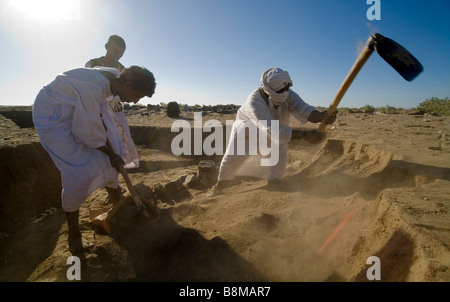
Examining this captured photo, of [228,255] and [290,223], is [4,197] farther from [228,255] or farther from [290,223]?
[290,223]

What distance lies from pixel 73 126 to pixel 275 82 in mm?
2554

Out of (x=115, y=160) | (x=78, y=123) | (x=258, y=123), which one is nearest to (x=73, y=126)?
(x=78, y=123)

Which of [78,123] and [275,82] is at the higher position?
[275,82]

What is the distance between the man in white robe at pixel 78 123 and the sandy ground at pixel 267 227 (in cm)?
59

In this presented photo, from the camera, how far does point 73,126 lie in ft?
7.41

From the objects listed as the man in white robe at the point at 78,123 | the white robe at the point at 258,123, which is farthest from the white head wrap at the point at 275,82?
the man in white robe at the point at 78,123

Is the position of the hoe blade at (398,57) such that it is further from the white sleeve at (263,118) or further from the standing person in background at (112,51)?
the standing person in background at (112,51)

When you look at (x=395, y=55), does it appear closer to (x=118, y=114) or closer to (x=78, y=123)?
(x=78, y=123)

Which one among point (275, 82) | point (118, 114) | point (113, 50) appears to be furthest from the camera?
point (113, 50)

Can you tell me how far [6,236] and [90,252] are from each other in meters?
1.31

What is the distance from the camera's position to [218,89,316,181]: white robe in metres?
3.47

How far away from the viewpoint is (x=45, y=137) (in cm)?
220

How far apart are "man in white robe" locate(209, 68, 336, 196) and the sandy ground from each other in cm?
34

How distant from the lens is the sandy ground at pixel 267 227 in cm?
183
